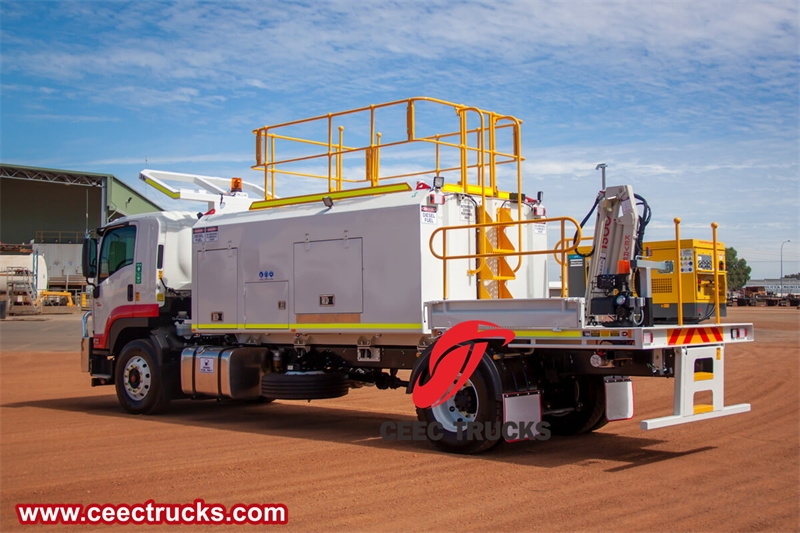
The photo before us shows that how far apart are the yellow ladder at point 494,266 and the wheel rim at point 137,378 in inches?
229

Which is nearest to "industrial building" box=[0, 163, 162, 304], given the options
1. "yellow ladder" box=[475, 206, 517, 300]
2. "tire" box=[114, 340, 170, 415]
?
"tire" box=[114, 340, 170, 415]

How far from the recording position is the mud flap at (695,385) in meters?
8.74

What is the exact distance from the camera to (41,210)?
68.0 metres

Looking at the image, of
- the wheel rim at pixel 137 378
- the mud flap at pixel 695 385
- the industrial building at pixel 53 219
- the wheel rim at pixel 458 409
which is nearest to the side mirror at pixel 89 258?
the wheel rim at pixel 137 378

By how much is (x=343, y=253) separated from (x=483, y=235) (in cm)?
191

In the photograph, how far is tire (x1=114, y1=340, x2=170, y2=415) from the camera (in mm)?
13070

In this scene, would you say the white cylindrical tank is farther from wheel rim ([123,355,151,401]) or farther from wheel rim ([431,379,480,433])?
wheel rim ([431,379,480,433])

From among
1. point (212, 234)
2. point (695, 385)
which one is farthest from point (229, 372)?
point (695, 385)

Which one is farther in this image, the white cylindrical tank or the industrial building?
the industrial building

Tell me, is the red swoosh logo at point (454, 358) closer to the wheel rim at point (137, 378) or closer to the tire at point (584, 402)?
the tire at point (584, 402)

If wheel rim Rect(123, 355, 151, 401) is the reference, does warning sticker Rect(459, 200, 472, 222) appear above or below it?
Answer: above

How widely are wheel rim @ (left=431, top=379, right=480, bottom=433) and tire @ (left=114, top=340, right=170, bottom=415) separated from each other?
5.38 meters

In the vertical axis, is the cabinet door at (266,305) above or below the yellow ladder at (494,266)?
below

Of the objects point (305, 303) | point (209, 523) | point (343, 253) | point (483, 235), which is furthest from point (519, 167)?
point (209, 523)
